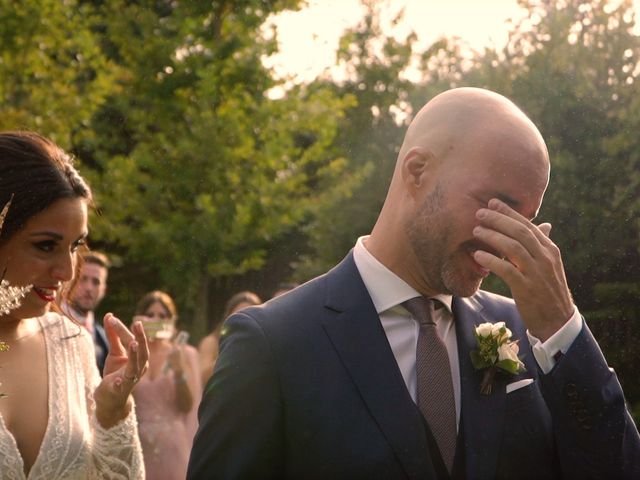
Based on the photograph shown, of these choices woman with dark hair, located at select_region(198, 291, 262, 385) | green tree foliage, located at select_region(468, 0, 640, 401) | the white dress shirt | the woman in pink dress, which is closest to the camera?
the white dress shirt

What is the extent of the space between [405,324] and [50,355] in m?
1.87

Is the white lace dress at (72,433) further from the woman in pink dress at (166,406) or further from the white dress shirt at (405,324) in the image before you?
the woman in pink dress at (166,406)

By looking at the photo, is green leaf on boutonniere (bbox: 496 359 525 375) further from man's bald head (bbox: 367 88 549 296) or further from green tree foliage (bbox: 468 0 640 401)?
green tree foliage (bbox: 468 0 640 401)

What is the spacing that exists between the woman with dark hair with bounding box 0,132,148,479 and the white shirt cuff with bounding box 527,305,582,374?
1606 millimetres

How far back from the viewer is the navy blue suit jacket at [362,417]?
10.8ft

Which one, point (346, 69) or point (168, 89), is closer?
point (168, 89)

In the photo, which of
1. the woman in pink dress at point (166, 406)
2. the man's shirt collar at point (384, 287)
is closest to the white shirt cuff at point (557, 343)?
the man's shirt collar at point (384, 287)

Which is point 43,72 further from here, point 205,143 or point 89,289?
point 89,289

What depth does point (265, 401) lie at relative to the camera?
10.9ft

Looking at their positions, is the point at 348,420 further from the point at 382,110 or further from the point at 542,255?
the point at 382,110

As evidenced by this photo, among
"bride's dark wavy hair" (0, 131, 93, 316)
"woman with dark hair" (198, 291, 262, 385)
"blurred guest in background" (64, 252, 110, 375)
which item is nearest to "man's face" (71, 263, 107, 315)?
"blurred guest in background" (64, 252, 110, 375)

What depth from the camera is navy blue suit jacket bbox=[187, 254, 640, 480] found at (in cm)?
328

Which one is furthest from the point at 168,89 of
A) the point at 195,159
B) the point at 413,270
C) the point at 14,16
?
the point at 413,270

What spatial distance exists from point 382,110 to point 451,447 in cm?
2013
